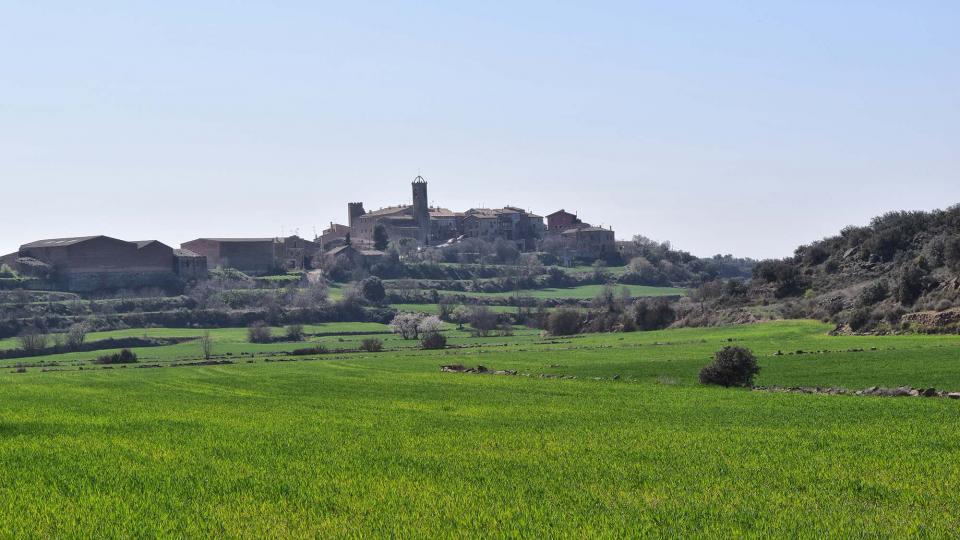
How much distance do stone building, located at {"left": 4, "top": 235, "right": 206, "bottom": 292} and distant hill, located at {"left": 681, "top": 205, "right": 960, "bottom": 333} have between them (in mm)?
71922

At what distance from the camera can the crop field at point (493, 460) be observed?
14.4 metres

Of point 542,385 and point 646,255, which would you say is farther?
point 646,255

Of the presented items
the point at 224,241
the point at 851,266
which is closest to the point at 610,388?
the point at 851,266

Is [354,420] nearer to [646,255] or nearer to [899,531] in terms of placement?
[899,531]

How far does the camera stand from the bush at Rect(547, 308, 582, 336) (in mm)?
97500

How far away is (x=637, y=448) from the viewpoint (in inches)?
806

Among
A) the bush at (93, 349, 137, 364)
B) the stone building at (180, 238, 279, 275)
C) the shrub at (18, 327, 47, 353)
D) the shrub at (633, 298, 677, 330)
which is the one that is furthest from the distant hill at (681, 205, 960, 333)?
the stone building at (180, 238, 279, 275)

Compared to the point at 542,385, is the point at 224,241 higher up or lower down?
higher up

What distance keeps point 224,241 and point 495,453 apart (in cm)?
14739

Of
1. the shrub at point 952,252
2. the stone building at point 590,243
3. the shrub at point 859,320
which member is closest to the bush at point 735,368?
the shrub at point 859,320

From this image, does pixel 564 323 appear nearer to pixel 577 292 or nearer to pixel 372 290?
pixel 372 290

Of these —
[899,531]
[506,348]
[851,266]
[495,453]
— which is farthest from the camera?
[851,266]

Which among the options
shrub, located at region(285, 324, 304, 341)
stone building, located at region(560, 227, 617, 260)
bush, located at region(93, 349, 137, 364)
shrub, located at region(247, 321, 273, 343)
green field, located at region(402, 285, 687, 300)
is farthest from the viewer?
stone building, located at region(560, 227, 617, 260)

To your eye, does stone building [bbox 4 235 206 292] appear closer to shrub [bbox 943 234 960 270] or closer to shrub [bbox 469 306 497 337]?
shrub [bbox 469 306 497 337]
